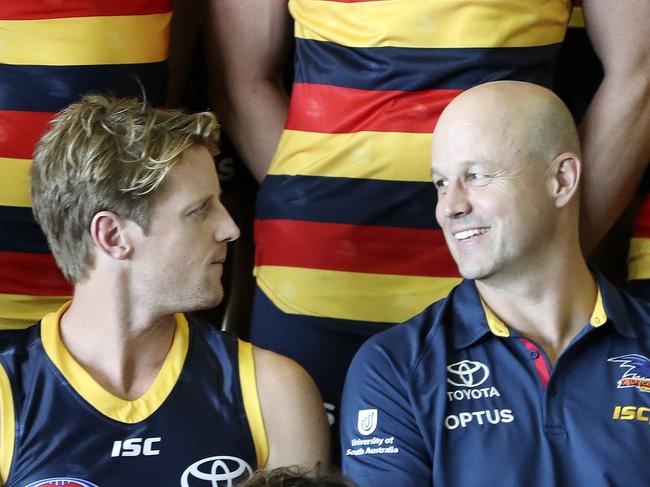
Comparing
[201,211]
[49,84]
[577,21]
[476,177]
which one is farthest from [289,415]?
[577,21]

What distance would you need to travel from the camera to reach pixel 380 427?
192 centimetres

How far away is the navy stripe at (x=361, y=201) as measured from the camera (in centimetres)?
222

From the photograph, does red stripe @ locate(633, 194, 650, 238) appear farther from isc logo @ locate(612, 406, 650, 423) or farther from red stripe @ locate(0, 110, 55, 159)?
red stripe @ locate(0, 110, 55, 159)

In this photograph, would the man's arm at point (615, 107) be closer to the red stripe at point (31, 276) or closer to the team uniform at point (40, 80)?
the team uniform at point (40, 80)

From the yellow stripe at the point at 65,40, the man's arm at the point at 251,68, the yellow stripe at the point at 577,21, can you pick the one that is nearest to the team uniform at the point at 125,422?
the yellow stripe at the point at 65,40

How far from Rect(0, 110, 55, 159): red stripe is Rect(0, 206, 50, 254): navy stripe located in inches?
3.9

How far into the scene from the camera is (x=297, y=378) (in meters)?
2.01

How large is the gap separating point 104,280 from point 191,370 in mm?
191

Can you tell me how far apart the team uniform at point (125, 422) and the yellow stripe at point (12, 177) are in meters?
0.29

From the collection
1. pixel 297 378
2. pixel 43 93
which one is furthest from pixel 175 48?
pixel 297 378

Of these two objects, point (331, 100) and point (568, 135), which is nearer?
point (568, 135)

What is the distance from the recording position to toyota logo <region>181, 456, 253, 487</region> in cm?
190

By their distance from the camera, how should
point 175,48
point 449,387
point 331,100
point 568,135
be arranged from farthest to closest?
point 175,48
point 331,100
point 568,135
point 449,387

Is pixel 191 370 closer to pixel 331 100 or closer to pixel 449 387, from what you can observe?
pixel 449 387
